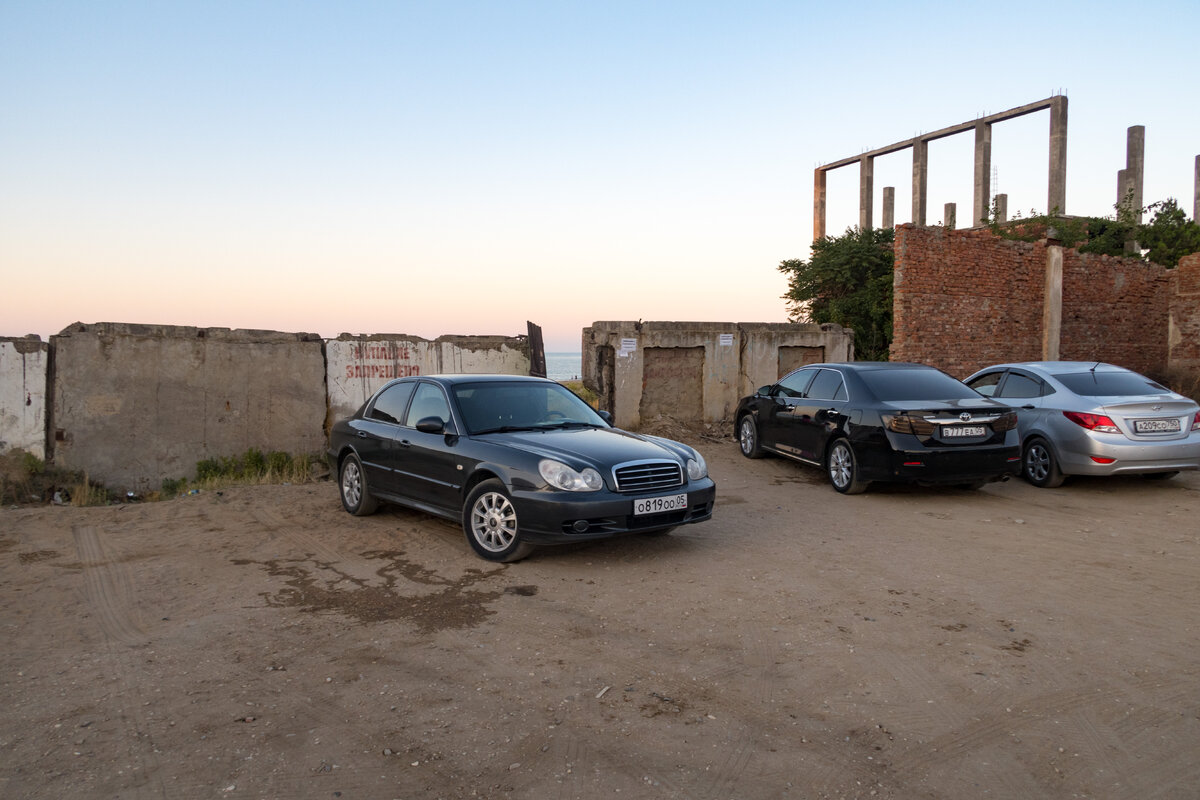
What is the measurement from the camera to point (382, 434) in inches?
306

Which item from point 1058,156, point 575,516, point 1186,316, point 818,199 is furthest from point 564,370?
point 575,516

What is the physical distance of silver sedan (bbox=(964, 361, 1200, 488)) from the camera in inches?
352

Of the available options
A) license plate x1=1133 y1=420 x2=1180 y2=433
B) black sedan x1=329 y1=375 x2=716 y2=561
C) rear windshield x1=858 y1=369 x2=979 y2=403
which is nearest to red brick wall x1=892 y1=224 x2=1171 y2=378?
rear windshield x1=858 y1=369 x2=979 y2=403

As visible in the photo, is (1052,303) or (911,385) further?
(1052,303)

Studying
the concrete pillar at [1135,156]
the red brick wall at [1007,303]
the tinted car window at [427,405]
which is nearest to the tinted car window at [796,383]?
the tinted car window at [427,405]

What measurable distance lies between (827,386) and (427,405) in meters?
4.93

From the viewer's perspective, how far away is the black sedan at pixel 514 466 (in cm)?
613

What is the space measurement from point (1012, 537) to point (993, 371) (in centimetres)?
434

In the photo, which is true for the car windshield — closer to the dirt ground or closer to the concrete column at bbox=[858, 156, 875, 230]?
the dirt ground

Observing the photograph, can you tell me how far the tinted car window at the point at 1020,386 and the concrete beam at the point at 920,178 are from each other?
28.7 metres

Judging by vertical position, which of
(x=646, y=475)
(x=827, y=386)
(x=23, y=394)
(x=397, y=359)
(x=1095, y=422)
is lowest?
(x=646, y=475)

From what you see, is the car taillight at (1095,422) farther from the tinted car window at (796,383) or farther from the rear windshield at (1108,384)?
the tinted car window at (796,383)

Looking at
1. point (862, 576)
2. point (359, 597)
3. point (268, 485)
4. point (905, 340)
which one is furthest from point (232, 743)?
point (905, 340)

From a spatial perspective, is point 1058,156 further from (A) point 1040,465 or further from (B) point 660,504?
(B) point 660,504
